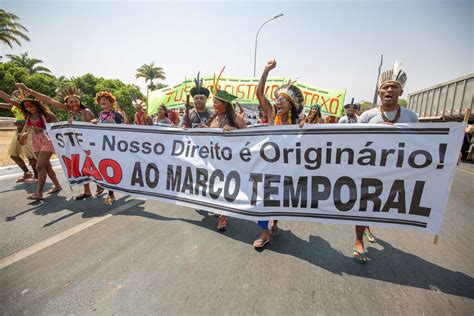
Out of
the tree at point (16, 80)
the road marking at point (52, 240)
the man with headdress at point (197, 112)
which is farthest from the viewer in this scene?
the tree at point (16, 80)

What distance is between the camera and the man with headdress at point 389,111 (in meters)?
2.60

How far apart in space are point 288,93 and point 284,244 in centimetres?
187

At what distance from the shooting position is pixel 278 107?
301 centimetres

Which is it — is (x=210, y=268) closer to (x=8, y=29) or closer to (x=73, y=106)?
(x=73, y=106)

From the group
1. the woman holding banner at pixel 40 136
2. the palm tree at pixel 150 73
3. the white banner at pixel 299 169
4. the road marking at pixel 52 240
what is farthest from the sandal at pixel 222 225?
the palm tree at pixel 150 73

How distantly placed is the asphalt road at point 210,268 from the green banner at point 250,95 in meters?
6.36


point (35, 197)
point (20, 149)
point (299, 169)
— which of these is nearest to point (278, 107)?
point (299, 169)

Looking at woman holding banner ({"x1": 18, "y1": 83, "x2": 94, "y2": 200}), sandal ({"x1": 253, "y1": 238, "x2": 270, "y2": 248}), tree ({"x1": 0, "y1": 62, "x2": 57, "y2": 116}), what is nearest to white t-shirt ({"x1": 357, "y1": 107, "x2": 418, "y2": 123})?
sandal ({"x1": 253, "y1": 238, "x2": 270, "y2": 248})

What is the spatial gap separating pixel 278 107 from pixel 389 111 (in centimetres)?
124

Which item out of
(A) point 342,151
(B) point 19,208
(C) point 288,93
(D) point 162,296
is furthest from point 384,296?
(B) point 19,208

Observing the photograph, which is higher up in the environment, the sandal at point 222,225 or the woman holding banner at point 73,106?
the woman holding banner at point 73,106

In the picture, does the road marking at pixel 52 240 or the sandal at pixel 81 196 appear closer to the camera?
the road marking at pixel 52 240

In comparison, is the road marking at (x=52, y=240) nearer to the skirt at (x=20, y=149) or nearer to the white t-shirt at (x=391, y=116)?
the skirt at (x=20, y=149)

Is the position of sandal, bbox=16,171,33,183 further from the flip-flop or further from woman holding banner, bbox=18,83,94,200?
woman holding banner, bbox=18,83,94,200
